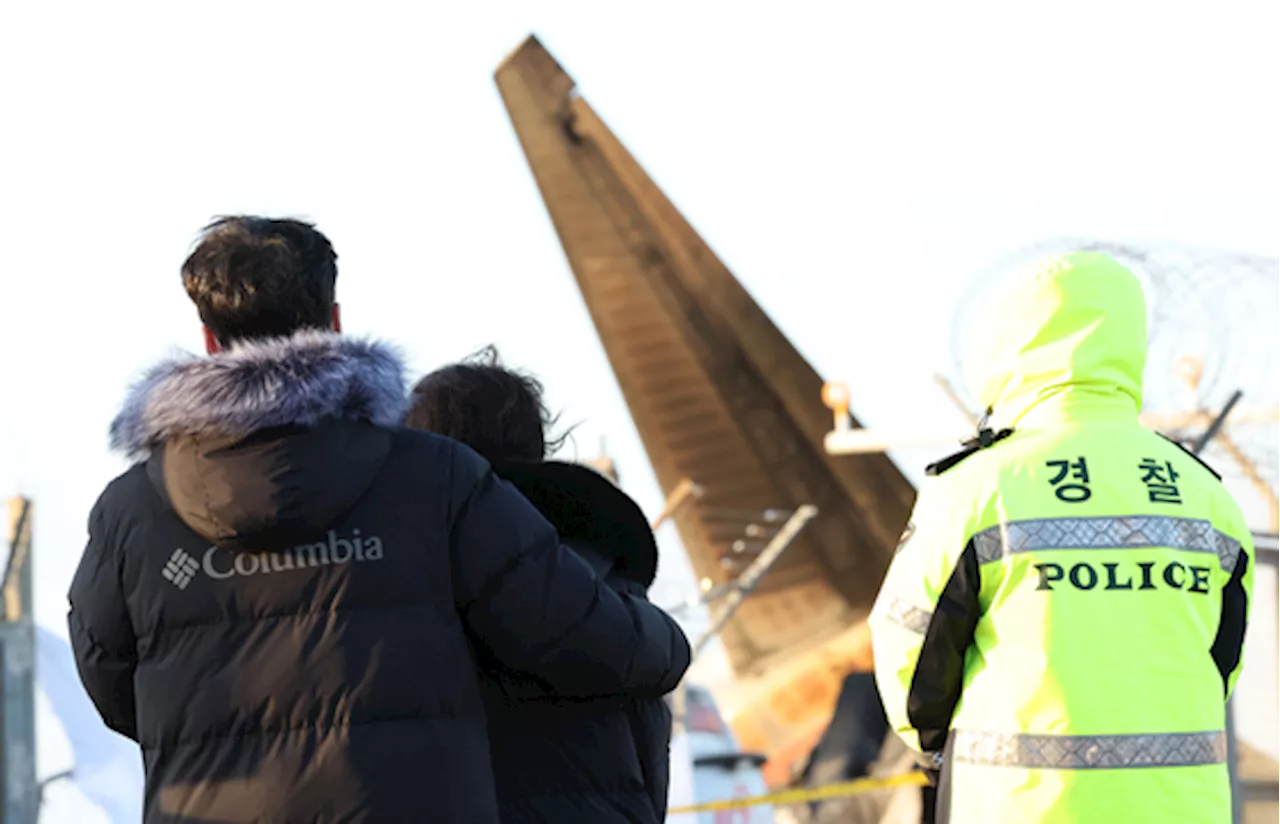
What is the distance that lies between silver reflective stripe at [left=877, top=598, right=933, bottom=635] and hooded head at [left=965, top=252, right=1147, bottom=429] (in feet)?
1.06

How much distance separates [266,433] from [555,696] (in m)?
0.52

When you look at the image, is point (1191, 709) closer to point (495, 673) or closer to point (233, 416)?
point (495, 673)

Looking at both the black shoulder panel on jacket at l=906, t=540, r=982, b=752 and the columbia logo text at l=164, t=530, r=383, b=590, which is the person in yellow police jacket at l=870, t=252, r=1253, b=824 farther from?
the columbia logo text at l=164, t=530, r=383, b=590

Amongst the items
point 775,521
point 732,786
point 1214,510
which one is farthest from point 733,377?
point 1214,510

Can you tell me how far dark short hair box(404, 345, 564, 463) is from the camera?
231 cm

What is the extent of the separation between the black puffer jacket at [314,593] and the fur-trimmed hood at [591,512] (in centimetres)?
22

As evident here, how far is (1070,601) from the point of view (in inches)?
88.7

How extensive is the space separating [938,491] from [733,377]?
47.0 feet

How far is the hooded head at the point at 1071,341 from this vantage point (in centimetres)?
236

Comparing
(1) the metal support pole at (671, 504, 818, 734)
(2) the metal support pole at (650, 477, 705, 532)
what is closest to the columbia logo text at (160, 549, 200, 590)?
(1) the metal support pole at (671, 504, 818, 734)

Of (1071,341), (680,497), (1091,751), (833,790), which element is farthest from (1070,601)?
(680,497)

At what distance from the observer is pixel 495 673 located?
6.83 ft

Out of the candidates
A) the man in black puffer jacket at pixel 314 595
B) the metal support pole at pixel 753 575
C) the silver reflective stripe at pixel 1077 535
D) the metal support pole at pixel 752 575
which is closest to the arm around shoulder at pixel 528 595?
Answer: the man in black puffer jacket at pixel 314 595

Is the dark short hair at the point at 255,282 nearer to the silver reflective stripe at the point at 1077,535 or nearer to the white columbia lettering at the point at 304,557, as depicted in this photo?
the white columbia lettering at the point at 304,557
